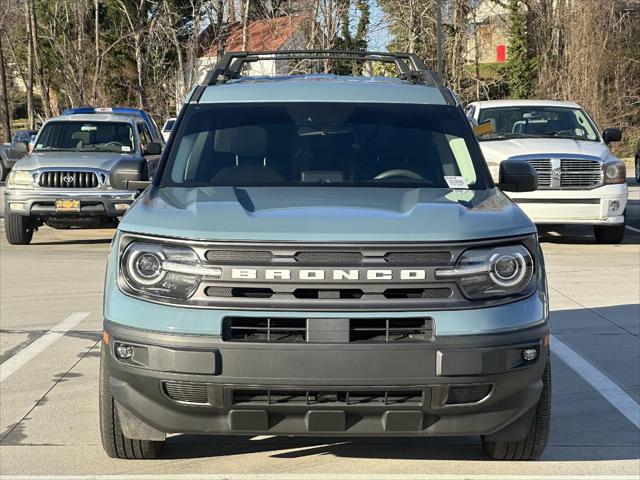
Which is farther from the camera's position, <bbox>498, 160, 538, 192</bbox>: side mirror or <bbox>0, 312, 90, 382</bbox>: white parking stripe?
<bbox>0, 312, 90, 382</bbox>: white parking stripe

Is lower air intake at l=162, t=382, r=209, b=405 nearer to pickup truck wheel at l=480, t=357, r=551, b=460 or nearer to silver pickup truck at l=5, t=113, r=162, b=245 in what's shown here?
pickup truck wheel at l=480, t=357, r=551, b=460

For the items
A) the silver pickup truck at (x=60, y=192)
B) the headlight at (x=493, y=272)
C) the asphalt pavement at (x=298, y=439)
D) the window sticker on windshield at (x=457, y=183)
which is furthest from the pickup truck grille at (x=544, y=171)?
the headlight at (x=493, y=272)

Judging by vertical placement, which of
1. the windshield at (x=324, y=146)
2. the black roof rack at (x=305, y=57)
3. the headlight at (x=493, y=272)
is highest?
the black roof rack at (x=305, y=57)

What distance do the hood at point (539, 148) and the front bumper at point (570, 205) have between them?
1.70 ft

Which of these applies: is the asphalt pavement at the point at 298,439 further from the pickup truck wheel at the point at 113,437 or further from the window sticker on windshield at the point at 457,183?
the window sticker on windshield at the point at 457,183

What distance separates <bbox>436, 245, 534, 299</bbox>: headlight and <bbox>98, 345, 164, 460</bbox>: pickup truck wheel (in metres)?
1.58

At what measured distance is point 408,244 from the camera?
4.62 metres

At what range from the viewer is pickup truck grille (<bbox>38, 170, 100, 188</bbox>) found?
1499 cm

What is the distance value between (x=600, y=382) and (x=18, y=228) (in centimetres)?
997

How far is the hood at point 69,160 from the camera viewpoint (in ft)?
49.5

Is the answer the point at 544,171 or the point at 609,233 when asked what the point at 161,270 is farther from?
the point at 609,233

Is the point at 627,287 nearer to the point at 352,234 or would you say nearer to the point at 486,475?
the point at 486,475

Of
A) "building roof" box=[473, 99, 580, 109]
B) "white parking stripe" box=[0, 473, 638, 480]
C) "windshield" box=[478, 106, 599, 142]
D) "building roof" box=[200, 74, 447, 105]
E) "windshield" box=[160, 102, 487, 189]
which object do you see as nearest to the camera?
"white parking stripe" box=[0, 473, 638, 480]

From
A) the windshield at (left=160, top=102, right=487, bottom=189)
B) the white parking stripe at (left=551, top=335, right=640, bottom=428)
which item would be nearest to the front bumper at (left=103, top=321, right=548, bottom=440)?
the windshield at (left=160, top=102, right=487, bottom=189)
